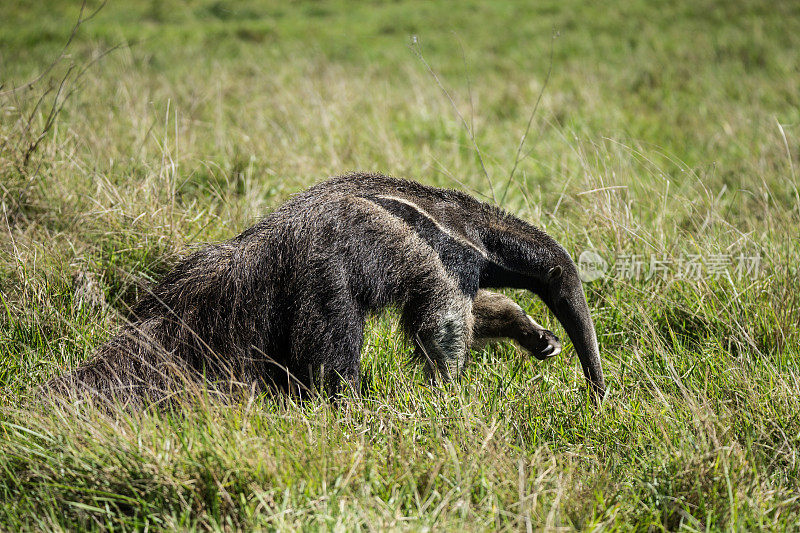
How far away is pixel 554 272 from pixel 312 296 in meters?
1.40

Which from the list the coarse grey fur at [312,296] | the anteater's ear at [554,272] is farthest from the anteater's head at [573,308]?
the coarse grey fur at [312,296]

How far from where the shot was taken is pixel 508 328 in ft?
14.1

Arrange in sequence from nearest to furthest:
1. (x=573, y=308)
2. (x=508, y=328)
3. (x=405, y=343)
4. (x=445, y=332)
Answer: (x=445, y=332) → (x=405, y=343) → (x=573, y=308) → (x=508, y=328)

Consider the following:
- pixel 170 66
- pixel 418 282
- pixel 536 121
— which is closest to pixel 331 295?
pixel 418 282

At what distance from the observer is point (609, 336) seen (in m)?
4.49

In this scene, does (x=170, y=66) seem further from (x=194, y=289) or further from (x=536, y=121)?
(x=194, y=289)

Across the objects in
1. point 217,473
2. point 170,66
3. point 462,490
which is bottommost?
point 462,490

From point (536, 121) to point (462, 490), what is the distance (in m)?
7.12

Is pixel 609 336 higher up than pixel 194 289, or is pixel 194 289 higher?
pixel 194 289

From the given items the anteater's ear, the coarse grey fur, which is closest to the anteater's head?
the anteater's ear

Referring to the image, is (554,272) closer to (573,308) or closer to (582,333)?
(573,308)

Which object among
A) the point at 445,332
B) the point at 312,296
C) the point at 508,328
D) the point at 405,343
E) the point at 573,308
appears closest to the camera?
the point at 312,296

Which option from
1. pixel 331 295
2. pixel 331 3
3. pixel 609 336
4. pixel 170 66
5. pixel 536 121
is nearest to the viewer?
pixel 331 295

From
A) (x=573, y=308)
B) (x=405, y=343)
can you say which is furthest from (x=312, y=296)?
(x=573, y=308)
